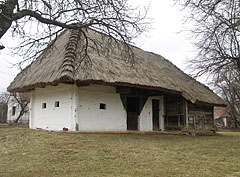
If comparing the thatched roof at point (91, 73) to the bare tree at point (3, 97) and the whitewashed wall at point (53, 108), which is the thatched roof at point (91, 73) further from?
the bare tree at point (3, 97)

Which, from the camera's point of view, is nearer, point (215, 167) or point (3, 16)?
point (3, 16)

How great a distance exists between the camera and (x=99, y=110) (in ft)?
36.0

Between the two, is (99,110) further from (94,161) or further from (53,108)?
(94,161)

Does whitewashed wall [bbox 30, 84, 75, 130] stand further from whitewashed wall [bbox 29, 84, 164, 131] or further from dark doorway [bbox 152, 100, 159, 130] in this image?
dark doorway [bbox 152, 100, 159, 130]

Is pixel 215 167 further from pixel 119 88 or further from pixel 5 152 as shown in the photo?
pixel 119 88

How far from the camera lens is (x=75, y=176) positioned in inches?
168

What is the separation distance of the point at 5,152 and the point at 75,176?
3.24m

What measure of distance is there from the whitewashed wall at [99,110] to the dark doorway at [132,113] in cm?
93

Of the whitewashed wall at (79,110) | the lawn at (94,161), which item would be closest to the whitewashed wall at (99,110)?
the whitewashed wall at (79,110)

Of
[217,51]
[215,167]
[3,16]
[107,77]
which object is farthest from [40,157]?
[217,51]

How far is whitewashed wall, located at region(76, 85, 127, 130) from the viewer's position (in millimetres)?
10381

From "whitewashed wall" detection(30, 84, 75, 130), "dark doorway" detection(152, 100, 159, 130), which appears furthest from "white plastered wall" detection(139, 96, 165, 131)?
"whitewashed wall" detection(30, 84, 75, 130)

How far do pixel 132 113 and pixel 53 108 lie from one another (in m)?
4.17

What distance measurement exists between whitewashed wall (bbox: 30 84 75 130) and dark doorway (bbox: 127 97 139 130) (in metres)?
3.74
